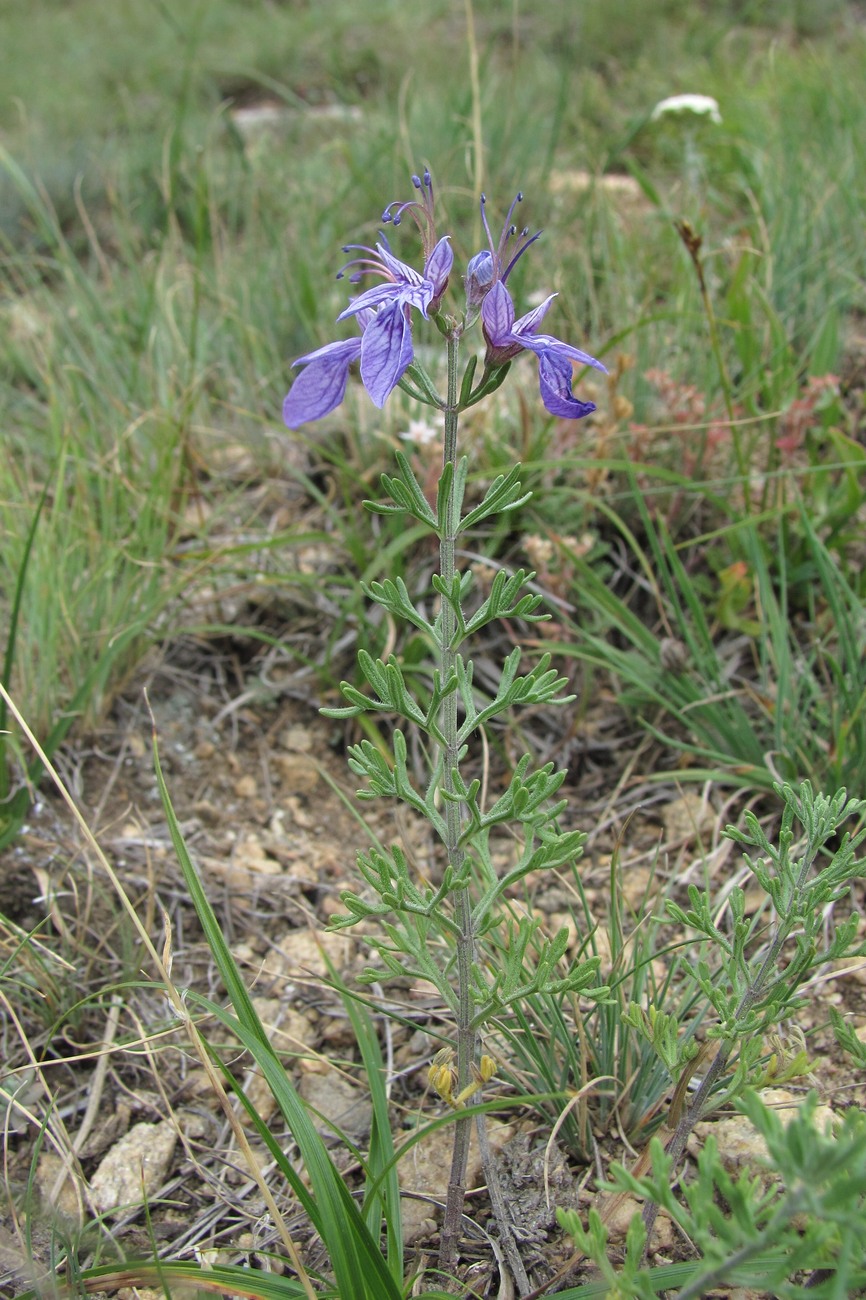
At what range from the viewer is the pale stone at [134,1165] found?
Answer: 5.57 ft

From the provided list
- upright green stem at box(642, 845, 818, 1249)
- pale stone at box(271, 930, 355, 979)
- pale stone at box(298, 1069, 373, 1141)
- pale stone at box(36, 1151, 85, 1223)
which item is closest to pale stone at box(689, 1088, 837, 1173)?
upright green stem at box(642, 845, 818, 1249)

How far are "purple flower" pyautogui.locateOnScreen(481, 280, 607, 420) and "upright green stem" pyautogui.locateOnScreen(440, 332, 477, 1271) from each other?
0.18 ft

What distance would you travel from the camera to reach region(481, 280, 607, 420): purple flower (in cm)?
122

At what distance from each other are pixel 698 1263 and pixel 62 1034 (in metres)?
1.20

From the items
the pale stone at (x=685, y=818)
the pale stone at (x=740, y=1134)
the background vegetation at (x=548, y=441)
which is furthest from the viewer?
the background vegetation at (x=548, y=441)

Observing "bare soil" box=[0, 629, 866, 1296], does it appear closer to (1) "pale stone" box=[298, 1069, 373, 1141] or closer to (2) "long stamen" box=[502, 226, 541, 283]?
(1) "pale stone" box=[298, 1069, 373, 1141]

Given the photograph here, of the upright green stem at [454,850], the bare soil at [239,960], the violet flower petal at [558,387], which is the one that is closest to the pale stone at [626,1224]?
the bare soil at [239,960]

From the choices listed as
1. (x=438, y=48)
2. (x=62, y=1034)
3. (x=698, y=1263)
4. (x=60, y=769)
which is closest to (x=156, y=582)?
(x=60, y=769)

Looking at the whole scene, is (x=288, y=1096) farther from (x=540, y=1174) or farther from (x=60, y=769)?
(x=60, y=769)

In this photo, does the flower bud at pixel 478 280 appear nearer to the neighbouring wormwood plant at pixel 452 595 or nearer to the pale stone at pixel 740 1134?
the neighbouring wormwood plant at pixel 452 595

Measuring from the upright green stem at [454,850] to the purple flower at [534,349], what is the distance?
0.06m

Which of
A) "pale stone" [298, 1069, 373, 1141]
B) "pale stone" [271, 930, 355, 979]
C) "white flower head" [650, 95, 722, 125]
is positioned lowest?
"pale stone" [298, 1069, 373, 1141]

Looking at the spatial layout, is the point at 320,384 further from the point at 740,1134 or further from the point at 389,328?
the point at 740,1134

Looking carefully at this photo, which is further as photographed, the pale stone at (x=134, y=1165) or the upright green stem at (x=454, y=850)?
the pale stone at (x=134, y=1165)
